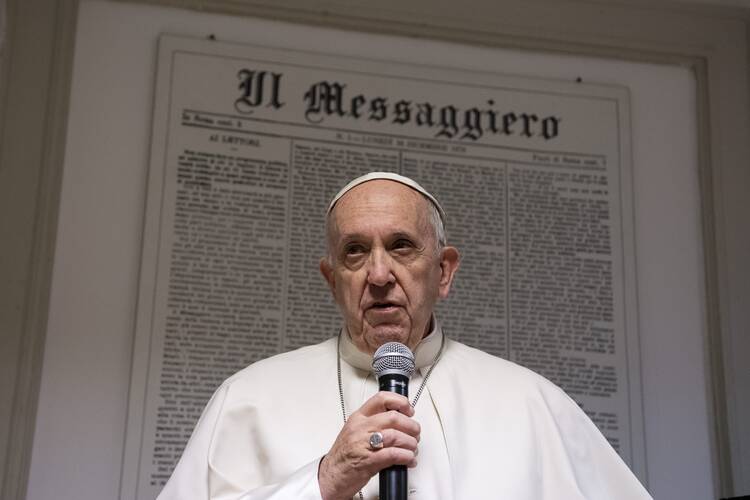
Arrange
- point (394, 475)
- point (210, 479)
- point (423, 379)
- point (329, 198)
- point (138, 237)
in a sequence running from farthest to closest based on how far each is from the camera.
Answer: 1. point (329, 198)
2. point (138, 237)
3. point (423, 379)
4. point (210, 479)
5. point (394, 475)

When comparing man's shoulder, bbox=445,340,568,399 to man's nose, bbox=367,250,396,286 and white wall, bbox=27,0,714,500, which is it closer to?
man's nose, bbox=367,250,396,286

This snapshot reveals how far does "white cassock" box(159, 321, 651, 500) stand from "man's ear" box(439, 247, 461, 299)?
12cm

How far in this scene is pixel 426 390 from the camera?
2740 mm

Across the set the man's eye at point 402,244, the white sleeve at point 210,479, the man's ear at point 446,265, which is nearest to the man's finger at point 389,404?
the white sleeve at point 210,479

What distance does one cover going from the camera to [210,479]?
100.0 inches

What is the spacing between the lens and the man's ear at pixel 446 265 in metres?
2.85

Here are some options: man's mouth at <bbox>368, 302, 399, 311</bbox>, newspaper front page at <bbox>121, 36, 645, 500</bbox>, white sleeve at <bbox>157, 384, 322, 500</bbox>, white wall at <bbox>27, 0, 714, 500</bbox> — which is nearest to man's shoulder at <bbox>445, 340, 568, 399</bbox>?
man's mouth at <bbox>368, 302, 399, 311</bbox>

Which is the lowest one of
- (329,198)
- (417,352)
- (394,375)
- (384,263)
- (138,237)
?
(394,375)

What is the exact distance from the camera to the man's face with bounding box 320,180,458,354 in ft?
8.56

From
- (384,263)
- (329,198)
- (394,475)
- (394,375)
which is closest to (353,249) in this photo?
(384,263)

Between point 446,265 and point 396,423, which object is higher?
point 446,265

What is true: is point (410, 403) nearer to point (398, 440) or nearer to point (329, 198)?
point (398, 440)

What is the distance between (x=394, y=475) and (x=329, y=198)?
7.70 feet

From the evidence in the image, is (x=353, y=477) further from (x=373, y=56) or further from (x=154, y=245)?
(x=373, y=56)
